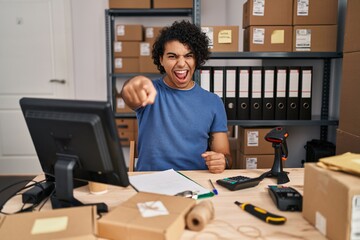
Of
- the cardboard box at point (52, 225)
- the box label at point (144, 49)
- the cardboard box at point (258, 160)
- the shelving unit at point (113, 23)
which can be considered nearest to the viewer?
the cardboard box at point (52, 225)

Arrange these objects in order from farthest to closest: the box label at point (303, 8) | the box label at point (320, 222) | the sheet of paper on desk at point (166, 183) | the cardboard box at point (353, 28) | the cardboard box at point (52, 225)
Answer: the box label at point (303, 8), the cardboard box at point (353, 28), the sheet of paper on desk at point (166, 183), the box label at point (320, 222), the cardboard box at point (52, 225)

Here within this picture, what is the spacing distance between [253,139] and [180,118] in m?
0.78

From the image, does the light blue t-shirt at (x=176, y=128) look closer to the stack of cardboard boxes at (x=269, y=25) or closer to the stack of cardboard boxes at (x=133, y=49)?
the stack of cardboard boxes at (x=269, y=25)

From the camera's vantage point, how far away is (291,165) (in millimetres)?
2324

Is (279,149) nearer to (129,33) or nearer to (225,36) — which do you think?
(225,36)

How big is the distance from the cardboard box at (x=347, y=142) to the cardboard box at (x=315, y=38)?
662mm

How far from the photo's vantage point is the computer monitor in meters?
0.80

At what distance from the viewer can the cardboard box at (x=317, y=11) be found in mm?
2045

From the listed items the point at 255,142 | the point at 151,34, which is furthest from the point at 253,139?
the point at 151,34

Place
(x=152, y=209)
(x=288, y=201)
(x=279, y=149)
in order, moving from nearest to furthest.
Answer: (x=152, y=209) < (x=288, y=201) < (x=279, y=149)

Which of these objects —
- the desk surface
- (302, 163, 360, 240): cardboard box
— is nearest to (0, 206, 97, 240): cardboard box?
the desk surface

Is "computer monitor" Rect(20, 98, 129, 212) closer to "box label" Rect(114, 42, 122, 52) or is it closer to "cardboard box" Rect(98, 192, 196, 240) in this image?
"cardboard box" Rect(98, 192, 196, 240)

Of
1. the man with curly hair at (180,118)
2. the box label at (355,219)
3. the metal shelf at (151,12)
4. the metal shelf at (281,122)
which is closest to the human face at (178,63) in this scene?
the man with curly hair at (180,118)

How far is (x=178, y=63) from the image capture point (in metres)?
1.56
